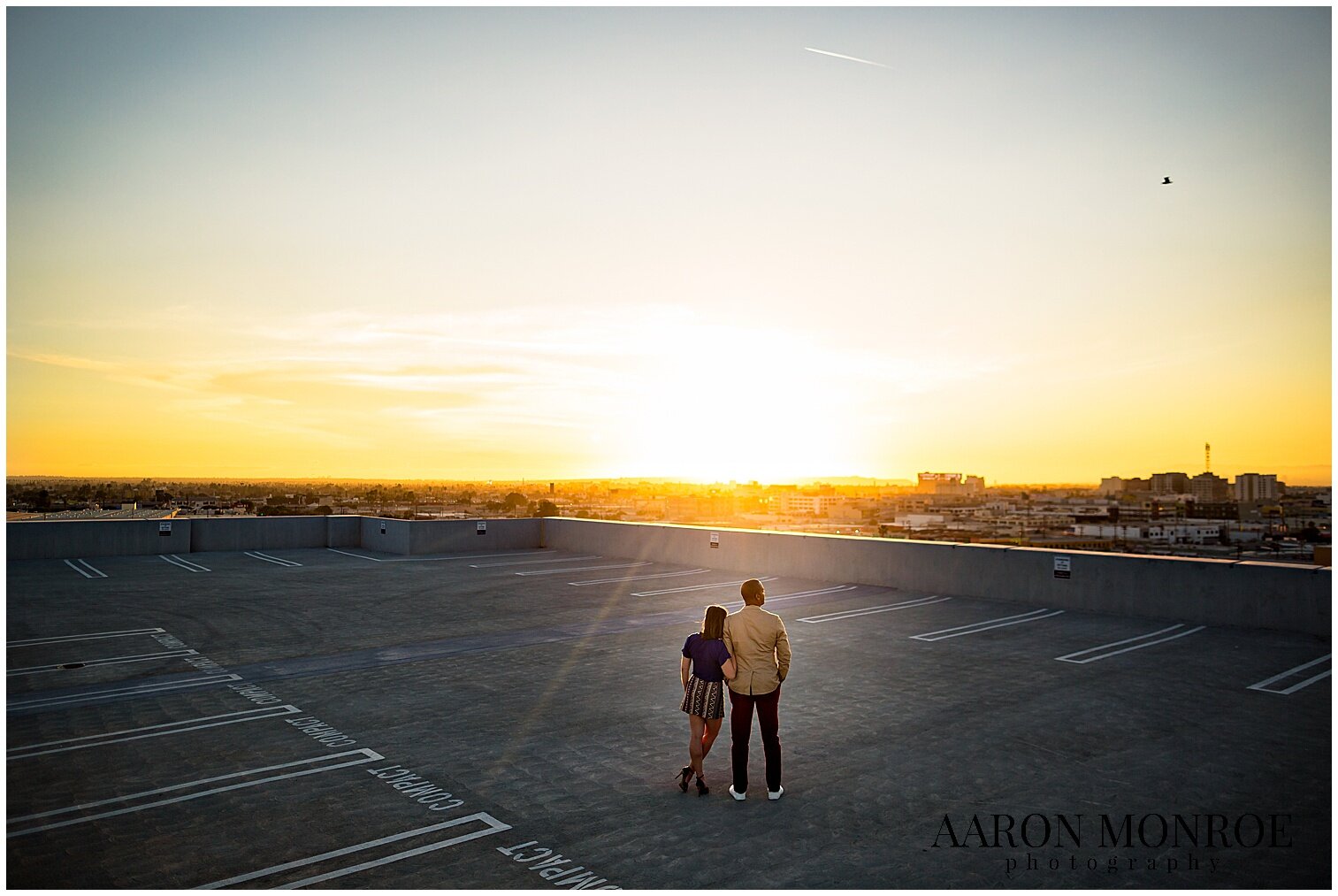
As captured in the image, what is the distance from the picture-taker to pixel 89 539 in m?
26.3

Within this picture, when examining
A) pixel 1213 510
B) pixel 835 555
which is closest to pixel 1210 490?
pixel 1213 510

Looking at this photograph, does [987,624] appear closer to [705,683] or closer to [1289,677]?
[1289,677]

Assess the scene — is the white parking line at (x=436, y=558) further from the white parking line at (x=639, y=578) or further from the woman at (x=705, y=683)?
the woman at (x=705, y=683)

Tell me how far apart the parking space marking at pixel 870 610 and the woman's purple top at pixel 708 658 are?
8800 millimetres

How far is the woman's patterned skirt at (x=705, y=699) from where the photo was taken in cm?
723

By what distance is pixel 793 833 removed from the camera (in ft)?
21.3

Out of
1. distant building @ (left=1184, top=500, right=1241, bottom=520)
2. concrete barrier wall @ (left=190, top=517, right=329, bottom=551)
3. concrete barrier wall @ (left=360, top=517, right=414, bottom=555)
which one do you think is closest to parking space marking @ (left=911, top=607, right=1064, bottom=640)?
concrete barrier wall @ (left=360, top=517, right=414, bottom=555)

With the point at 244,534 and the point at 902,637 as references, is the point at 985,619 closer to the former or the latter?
the point at 902,637

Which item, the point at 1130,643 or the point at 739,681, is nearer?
the point at 739,681

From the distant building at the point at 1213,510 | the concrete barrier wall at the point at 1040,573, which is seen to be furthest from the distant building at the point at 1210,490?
the concrete barrier wall at the point at 1040,573

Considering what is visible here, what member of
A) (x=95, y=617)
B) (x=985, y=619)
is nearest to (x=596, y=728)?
(x=985, y=619)

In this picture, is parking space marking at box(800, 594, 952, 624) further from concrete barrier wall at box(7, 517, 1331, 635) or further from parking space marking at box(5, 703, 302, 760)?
parking space marking at box(5, 703, 302, 760)

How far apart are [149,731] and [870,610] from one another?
39.0 ft

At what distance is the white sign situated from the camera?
16.9 meters
